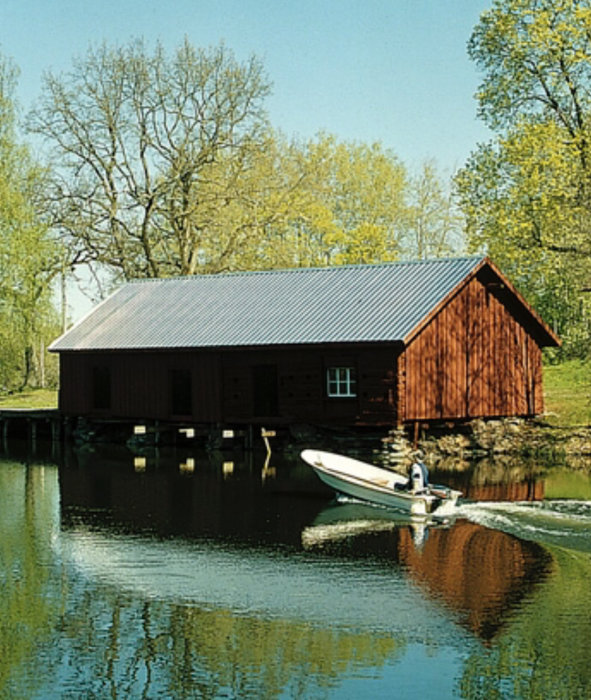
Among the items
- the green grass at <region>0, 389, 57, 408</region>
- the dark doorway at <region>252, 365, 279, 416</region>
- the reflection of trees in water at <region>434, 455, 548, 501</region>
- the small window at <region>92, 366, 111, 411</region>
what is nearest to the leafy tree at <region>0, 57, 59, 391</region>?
the green grass at <region>0, 389, 57, 408</region>

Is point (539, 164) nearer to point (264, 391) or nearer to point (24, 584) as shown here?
point (264, 391)

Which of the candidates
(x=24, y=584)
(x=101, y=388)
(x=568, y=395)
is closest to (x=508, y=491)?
(x=24, y=584)

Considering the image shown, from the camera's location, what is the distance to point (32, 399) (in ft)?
204

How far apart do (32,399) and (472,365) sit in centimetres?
2873

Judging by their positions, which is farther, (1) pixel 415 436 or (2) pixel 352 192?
(2) pixel 352 192

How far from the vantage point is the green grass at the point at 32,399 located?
59.5 meters

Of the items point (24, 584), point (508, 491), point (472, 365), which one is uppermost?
point (472, 365)

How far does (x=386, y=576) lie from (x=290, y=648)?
4617 mm

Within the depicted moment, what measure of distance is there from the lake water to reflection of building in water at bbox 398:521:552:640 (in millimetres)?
56

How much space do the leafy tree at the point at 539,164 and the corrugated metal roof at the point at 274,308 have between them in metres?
2.97

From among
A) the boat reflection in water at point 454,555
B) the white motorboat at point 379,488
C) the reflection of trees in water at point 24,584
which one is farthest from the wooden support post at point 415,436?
the reflection of trees in water at point 24,584

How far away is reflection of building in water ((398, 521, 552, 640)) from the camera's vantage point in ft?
60.6

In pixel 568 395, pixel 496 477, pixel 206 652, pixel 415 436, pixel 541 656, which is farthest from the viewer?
pixel 568 395

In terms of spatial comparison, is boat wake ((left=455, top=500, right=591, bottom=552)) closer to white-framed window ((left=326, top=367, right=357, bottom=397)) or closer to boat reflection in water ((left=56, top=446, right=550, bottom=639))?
boat reflection in water ((left=56, top=446, right=550, bottom=639))
